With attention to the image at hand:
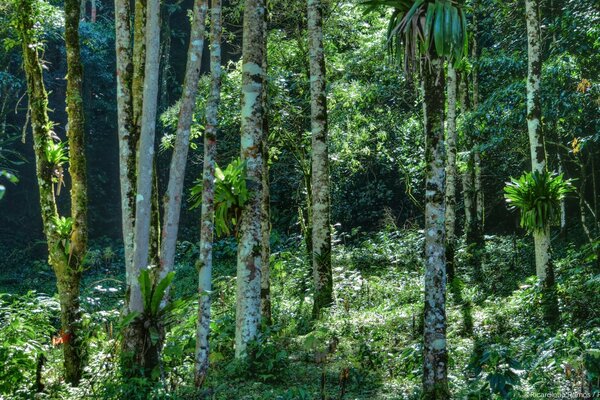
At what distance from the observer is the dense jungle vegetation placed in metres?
7.52

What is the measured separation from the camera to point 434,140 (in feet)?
24.3

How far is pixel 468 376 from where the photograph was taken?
27.6ft

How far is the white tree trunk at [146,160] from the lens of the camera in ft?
26.0

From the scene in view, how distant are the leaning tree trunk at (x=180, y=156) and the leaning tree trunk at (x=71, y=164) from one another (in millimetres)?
1926

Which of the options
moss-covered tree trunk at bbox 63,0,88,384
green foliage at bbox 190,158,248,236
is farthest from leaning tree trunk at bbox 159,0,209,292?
moss-covered tree trunk at bbox 63,0,88,384

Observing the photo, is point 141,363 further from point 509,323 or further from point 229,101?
point 229,101

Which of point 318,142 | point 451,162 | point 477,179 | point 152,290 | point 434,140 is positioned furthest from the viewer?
point 477,179

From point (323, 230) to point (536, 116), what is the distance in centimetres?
451

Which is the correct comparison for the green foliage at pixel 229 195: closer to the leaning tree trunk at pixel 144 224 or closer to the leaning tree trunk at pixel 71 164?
the leaning tree trunk at pixel 144 224

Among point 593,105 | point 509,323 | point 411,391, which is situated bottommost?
point 411,391

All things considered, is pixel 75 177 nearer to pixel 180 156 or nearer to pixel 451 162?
pixel 180 156

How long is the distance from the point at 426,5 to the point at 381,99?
11823mm

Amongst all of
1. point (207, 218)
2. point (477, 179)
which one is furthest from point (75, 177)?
point (477, 179)

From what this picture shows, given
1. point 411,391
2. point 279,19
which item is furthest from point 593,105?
point 411,391
